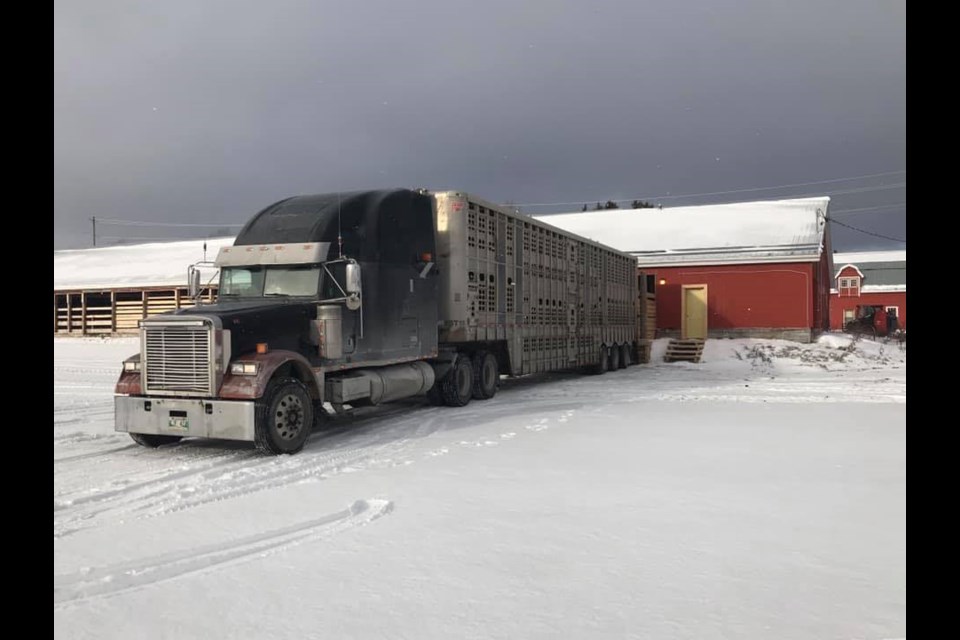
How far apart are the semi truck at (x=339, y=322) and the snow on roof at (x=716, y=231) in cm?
1788

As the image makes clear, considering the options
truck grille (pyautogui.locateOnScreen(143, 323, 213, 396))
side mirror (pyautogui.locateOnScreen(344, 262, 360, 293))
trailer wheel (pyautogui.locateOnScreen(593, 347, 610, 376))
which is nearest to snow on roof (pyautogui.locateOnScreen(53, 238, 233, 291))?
trailer wheel (pyautogui.locateOnScreen(593, 347, 610, 376))

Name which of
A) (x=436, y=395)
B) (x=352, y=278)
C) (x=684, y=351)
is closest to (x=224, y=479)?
(x=352, y=278)

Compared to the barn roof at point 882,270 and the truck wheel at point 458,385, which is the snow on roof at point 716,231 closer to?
the truck wheel at point 458,385

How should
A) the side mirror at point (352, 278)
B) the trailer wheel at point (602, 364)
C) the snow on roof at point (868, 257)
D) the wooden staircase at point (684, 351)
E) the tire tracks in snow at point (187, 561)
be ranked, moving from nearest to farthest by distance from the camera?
the tire tracks in snow at point (187, 561), the side mirror at point (352, 278), the trailer wheel at point (602, 364), the wooden staircase at point (684, 351), the snow on roof at point (868, 257)

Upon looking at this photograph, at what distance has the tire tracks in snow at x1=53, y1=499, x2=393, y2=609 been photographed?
4.16 m

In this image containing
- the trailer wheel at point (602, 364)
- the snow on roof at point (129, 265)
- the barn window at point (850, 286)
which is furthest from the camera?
the barn window at point (850, 286)

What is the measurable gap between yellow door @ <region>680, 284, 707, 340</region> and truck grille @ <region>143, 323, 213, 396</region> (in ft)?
86.0

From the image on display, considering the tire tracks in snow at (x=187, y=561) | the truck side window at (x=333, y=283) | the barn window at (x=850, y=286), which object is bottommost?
the tire tracks in snow at (x=187, y=561)

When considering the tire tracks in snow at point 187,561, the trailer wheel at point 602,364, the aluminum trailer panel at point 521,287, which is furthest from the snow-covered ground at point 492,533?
the trailer wheel at point 602,364

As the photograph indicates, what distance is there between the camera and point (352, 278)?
9.16m

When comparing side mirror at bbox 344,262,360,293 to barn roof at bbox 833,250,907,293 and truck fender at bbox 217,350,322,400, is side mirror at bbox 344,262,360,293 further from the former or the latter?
barn roof at bbox 833,250,907,293

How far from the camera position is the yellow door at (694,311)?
3116 centimetres

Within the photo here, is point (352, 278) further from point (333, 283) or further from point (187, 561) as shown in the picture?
point (187, 561)
